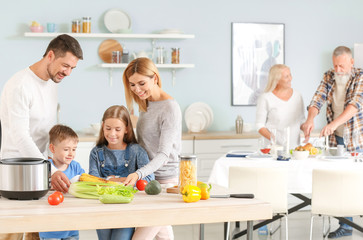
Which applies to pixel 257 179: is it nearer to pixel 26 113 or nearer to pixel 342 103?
pixel 342 103

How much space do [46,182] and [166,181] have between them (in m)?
0.86

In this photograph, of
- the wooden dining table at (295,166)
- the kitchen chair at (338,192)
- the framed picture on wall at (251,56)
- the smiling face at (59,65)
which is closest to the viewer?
the smiling face at (59,65)

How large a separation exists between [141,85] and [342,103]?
2.62 m

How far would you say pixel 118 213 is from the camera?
2480 millimetres

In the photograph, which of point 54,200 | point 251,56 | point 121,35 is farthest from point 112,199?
point 251,56

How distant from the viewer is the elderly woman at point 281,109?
212 inches

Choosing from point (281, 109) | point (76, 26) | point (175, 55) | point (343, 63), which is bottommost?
point (281, 109)

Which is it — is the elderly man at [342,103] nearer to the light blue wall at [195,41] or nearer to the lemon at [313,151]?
the lemon at [313,151]

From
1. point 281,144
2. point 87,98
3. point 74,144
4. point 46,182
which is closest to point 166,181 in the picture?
point 74,144

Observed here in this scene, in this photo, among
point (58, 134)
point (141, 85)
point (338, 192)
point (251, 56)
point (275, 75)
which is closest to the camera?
point (141, 85)

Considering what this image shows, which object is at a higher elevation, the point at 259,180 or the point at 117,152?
the point at 117,152

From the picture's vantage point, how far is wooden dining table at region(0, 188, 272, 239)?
241cm

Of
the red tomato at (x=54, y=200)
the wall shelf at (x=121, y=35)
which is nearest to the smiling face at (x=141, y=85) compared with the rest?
the red tomato at (x=54, y=200)

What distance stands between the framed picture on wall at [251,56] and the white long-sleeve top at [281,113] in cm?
156
